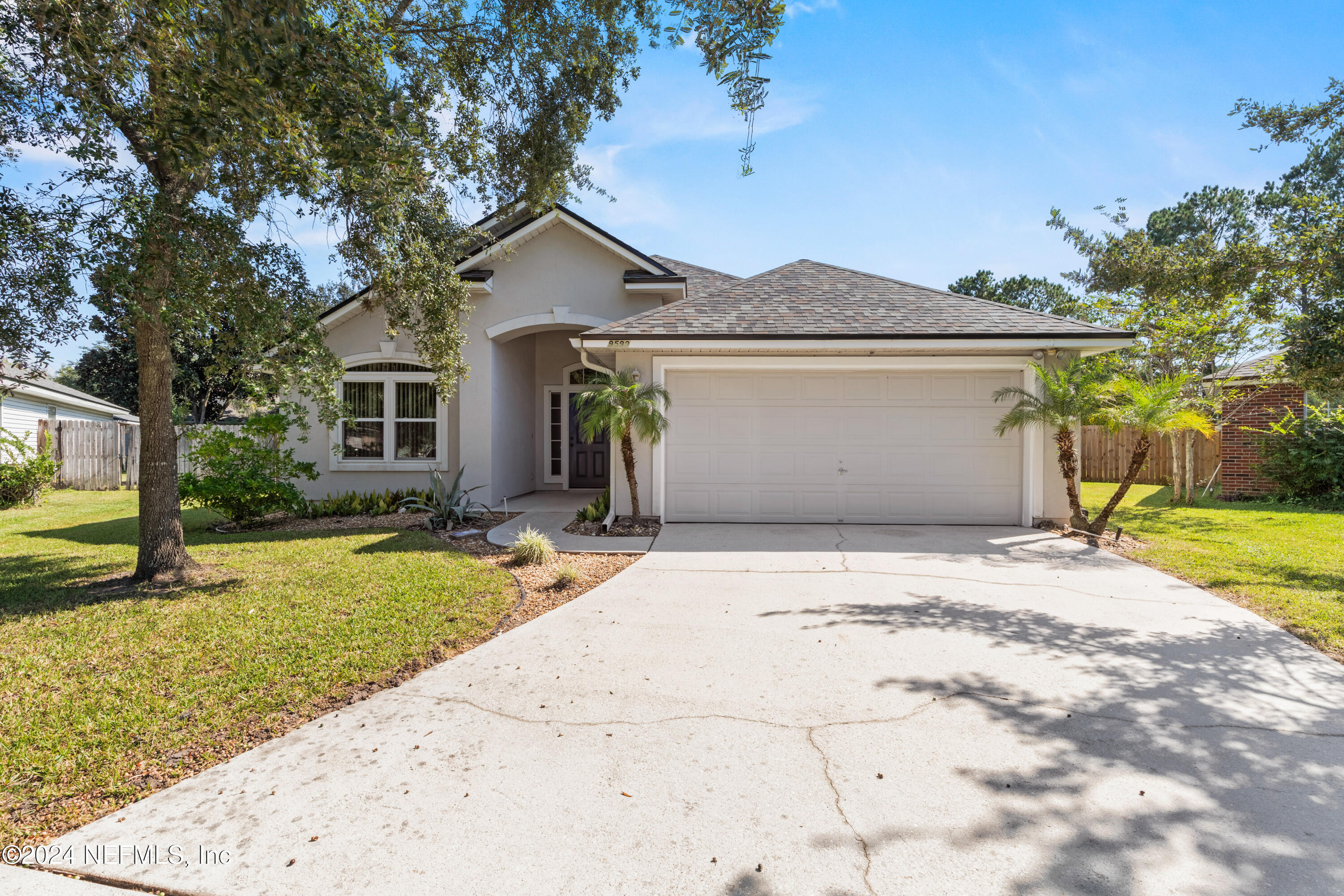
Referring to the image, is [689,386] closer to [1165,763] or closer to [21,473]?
[1165,763]

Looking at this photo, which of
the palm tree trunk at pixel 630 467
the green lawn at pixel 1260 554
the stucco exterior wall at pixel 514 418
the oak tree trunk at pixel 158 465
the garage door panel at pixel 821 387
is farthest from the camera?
the stucco exterior wall at pixel 514 418

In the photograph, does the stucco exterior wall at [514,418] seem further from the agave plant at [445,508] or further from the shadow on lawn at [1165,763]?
the shadow on lawn at [1165,763]

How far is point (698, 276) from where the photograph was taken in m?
15.4

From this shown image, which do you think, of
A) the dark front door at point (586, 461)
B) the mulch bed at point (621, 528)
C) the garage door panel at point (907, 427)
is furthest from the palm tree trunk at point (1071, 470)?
the dark front door at point (586, 461)

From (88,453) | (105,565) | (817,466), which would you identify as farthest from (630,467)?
(88,453)

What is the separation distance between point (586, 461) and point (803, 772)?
1256 centimetres

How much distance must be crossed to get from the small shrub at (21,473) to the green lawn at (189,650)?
6.67 meters

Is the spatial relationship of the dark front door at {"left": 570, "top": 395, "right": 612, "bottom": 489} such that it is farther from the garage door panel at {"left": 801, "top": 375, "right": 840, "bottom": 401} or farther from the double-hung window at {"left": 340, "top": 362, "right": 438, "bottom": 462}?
the garage door panel at {"left": 801, "top": 375, "right": 840, "bottom": 401}

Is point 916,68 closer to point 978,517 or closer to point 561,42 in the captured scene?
point 561,42

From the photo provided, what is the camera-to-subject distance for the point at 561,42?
6.88 meters

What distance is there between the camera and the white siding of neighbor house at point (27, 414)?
1591 cm

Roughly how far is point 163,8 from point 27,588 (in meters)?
5.81

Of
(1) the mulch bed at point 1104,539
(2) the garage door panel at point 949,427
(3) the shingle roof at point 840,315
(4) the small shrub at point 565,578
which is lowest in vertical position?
(4) the small shrub at point 565,578

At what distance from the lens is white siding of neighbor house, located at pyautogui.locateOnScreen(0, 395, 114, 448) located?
1591 centimetres
